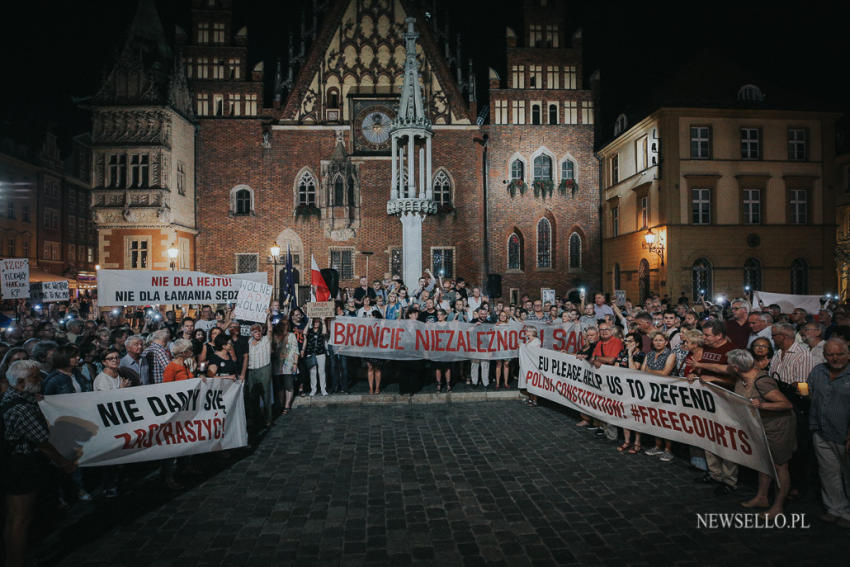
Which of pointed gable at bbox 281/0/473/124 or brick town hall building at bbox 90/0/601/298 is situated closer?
brick town hall building at bbox 90/0/601/298

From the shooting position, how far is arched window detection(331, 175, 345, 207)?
86.4 feet

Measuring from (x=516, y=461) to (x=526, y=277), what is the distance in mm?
21683

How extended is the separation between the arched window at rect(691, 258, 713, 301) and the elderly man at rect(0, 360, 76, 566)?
87.5 ft

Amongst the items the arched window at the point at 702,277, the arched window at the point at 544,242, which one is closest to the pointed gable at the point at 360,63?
the arched window at the point at 544,242

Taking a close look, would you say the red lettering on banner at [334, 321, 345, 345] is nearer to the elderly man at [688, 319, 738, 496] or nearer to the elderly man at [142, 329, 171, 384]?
the elderly man at [142, 329, 171, 384]

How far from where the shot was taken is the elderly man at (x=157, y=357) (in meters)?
6.63

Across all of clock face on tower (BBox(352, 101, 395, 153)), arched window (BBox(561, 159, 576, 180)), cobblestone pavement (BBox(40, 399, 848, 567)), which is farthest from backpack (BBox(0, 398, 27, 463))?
arched window (BBox(561, 159, 576, 180))

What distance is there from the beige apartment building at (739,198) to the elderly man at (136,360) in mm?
23610

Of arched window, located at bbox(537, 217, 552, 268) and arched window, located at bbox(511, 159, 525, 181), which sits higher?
arched window, located at bbox(511, 159, 525, 181)

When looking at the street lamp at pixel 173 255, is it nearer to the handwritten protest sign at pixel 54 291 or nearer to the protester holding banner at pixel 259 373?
the handwritten protest sign at pixel 54 291

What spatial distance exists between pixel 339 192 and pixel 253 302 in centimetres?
1824

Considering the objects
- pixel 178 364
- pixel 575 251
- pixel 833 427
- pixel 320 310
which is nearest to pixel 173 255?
pixel 320 310

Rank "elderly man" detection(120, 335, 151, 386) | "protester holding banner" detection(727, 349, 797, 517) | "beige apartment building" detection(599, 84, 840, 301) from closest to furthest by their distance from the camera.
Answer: "protester holding banner" detection(727, 349, 797, 517) → "elderly man" detection(120, 335, 151, 386) → "beige apartment building" detection(599, 84, 840, 301)

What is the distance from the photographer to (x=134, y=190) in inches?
938
